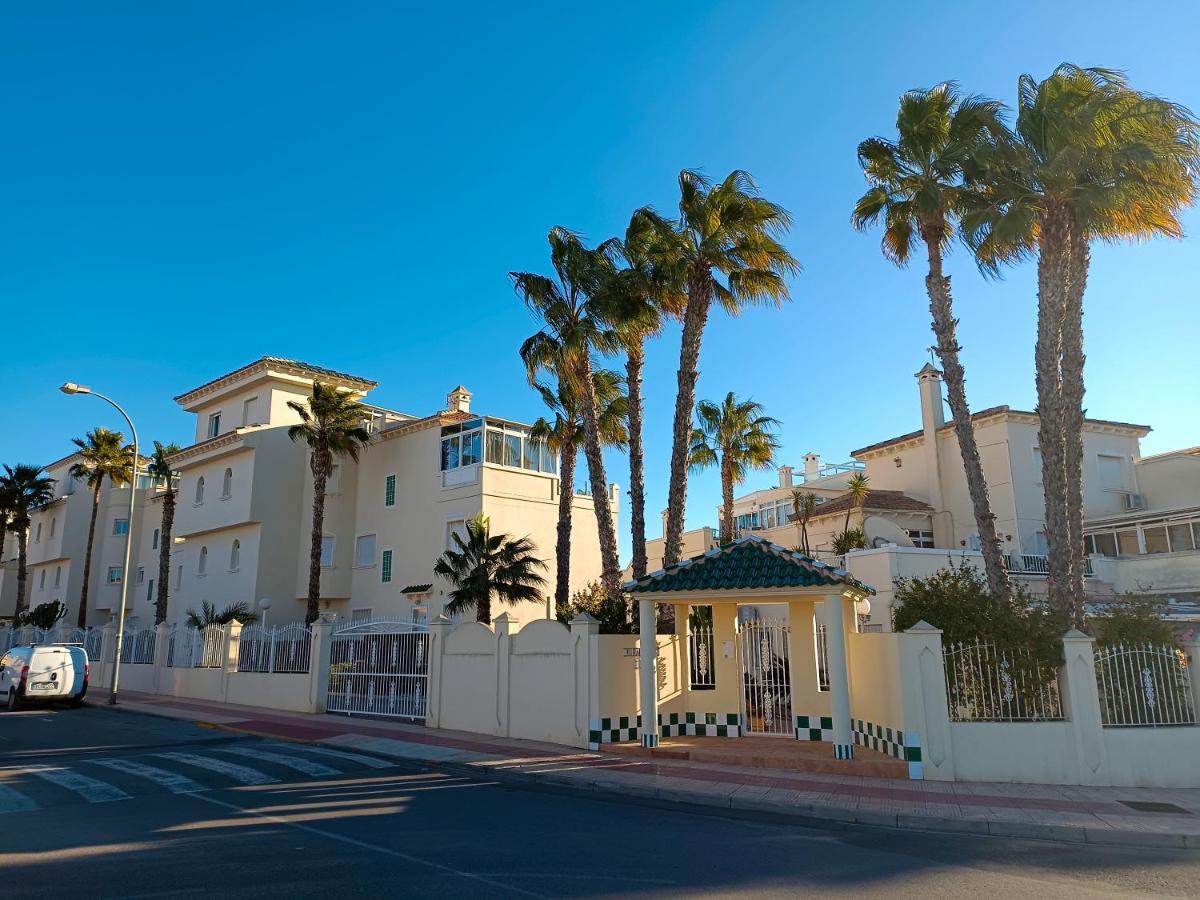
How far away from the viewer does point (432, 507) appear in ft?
104

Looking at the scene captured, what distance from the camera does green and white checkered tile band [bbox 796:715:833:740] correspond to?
47.4 feet

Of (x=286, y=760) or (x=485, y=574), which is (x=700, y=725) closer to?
(x=286, y=760)

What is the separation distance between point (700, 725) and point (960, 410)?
775 centimetres

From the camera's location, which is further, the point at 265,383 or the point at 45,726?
the point at 265,383

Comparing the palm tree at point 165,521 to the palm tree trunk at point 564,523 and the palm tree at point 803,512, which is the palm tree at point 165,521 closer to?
the palm tree trunk at point 564,523

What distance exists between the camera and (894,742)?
12445 millimetres

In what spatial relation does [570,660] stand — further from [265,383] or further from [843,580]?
[265,383]

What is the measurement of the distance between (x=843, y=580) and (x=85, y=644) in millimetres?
31232

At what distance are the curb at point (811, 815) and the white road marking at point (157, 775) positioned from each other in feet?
12.1

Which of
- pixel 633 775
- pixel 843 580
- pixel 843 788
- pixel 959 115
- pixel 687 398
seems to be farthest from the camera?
pixel 687 398

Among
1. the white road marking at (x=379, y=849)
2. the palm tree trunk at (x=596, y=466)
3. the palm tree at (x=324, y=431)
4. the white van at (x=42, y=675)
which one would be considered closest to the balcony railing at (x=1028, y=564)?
the palm tree trunk at (x=596, y=466)

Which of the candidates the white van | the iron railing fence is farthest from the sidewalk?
the white van

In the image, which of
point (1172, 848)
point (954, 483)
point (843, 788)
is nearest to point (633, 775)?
point (843, 788)

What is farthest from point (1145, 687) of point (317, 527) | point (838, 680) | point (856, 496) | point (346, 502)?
point (346, 502)
